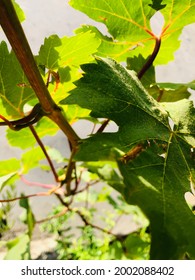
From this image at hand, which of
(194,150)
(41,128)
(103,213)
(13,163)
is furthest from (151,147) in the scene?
(103,213)

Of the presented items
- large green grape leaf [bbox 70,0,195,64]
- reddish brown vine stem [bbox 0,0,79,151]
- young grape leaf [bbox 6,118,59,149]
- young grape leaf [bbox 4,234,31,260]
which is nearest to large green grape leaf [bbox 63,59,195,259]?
reddish brown vine stem [bbox 0,0,79,151]

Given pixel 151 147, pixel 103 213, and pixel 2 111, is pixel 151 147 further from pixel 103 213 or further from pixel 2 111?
pixel 103 213

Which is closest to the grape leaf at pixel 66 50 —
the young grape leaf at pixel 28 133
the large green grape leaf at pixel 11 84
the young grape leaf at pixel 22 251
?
the large green grape leaf at pixel 11 84

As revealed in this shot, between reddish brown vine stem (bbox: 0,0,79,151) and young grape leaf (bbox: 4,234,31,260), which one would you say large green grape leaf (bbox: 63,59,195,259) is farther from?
young grape leaf (bbox: 4,234,31,260)

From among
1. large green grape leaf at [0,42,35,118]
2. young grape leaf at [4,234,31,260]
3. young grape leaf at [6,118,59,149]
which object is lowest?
young grape leaf at [4,234,31,260]

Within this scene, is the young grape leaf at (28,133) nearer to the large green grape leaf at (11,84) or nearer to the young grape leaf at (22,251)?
the large green grape leaf at (11,84)
